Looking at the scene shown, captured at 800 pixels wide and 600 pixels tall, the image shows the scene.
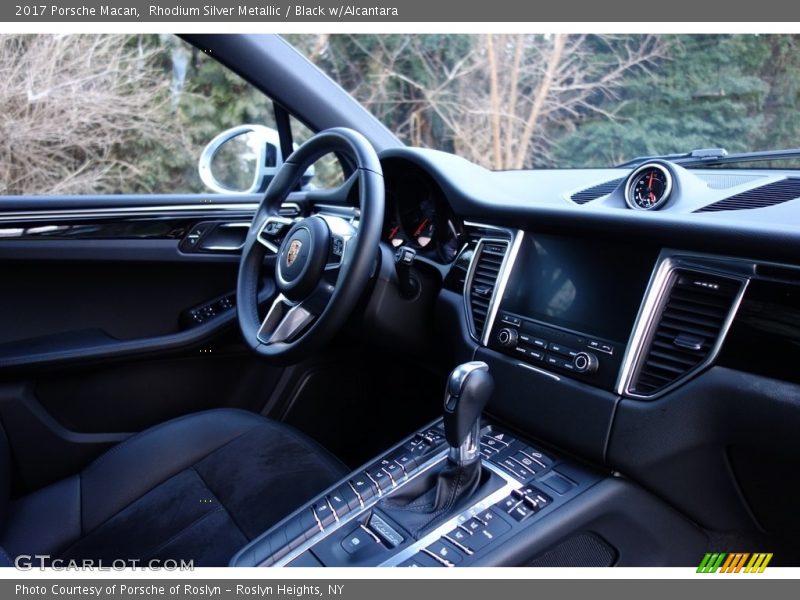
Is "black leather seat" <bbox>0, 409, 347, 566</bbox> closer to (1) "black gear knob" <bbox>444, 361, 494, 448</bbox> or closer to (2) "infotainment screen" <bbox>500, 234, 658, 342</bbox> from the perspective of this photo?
(1) "black gear knob" <bbox>444, 361, 494, 448</bbox>

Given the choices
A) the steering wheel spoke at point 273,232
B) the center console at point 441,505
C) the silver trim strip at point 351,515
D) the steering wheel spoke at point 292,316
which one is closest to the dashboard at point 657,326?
the center console at point 441,505

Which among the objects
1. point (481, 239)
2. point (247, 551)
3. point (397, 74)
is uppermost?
point (397, 74)

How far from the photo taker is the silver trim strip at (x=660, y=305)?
1224 millimetres

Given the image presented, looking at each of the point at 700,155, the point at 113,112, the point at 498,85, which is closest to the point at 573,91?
the point at 498,85

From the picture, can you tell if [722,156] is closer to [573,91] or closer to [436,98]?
[573,91]

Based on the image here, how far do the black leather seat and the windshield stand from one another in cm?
125

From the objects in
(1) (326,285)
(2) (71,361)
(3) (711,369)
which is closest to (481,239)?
(1) (326,285)

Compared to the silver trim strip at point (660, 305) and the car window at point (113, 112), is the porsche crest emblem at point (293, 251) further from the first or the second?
the silver trim strip at point (660, 305)

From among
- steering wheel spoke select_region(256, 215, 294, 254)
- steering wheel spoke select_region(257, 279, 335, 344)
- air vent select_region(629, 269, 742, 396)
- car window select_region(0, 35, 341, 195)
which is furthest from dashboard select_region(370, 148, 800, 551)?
car window select_region(0, 35, 341, 195)

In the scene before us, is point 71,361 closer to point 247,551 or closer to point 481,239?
point 247,551

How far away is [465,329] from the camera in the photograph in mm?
1785

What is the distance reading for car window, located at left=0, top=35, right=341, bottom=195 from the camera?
2268 millimetres

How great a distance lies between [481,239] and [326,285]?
16.8 inches

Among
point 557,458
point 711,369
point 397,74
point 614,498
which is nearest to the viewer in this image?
point 711,369
